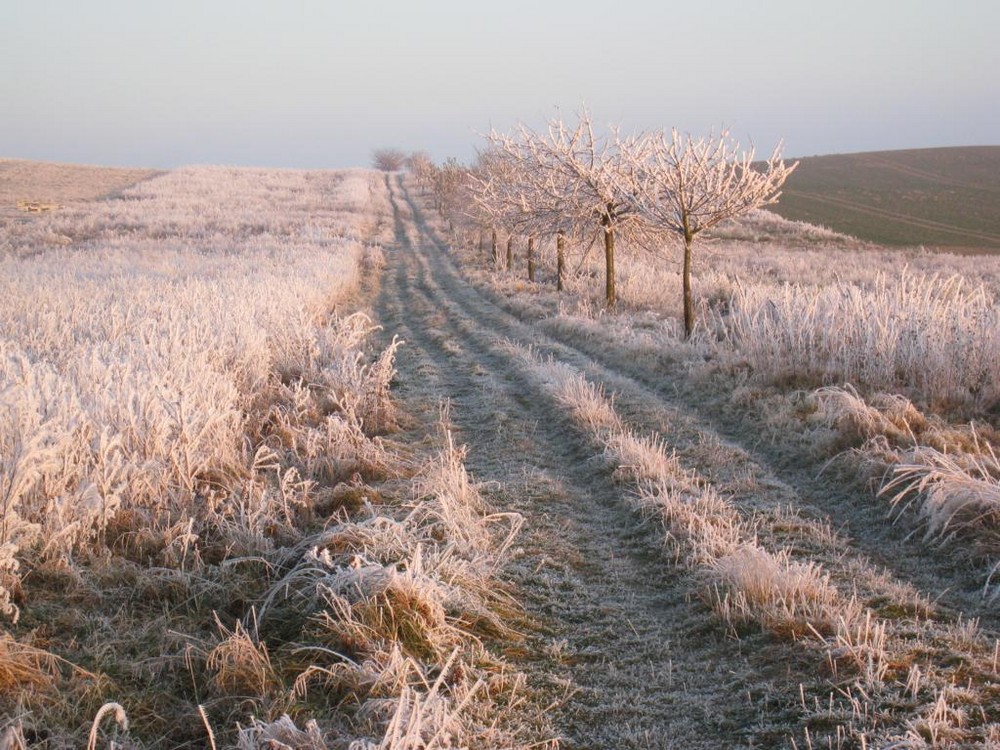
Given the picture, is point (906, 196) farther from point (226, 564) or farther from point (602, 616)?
point (226, 564)

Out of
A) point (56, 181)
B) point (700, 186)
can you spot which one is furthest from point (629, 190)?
point (56, 181)

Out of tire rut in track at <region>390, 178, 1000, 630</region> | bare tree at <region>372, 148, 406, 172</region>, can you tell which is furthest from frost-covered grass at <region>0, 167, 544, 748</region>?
bare tree at <region>372, 148, 406, 172</region>

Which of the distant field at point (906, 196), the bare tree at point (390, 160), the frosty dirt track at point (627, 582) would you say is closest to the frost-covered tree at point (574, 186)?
the frosty dirt track at point (627, 582)

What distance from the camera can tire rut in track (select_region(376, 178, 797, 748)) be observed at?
3.11 meters

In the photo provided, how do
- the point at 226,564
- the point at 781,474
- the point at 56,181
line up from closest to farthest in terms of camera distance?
the point at 226,564
the point at 781,474
the point at 56,181

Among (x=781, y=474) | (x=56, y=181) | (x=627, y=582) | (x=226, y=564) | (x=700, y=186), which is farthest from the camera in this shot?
(x=56, y=181)

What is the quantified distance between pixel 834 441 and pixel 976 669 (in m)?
3.61

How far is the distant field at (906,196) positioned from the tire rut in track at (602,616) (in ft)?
143

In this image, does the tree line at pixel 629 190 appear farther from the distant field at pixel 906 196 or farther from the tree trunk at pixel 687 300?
the distant field at pixel 906 196

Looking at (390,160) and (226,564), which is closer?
(226,564)

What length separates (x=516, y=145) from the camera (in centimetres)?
1802

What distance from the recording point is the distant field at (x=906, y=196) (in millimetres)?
47344

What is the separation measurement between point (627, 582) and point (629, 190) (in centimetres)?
Result: 1090

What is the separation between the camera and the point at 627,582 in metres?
4.49
